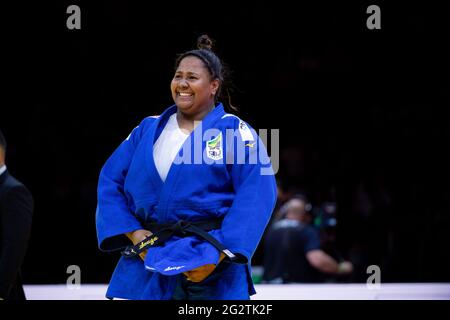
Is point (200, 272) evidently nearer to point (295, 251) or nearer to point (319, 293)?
point (319, 293)

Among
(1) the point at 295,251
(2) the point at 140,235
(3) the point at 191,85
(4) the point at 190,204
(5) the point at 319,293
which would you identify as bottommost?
(1) the point at 295,251

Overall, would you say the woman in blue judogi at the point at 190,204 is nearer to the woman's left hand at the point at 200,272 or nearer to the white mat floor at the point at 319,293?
the woman's left hand at the point at 200,272

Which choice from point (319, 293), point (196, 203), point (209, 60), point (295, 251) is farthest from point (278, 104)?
point (196, 203)

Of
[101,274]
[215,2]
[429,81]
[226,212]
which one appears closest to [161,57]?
[215,2]

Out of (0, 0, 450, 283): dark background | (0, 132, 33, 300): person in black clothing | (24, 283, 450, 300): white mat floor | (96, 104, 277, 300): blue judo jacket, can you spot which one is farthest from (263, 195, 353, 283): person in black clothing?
(96, 104, 277, 300): blue judo jacket

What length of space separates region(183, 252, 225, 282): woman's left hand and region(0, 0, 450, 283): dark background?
142 inches

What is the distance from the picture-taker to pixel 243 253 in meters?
2.48

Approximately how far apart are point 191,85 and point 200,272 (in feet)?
2.25

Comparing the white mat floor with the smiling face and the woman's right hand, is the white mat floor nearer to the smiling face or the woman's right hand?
the woman's right hand

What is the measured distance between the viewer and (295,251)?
19.9 feet

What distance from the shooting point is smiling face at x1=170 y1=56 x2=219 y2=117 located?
2693 mm

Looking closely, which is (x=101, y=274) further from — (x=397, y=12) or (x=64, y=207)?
(x=397, y=12)

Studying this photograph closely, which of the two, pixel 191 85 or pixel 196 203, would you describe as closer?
pixel 196 203

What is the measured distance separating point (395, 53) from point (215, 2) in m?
1.79
